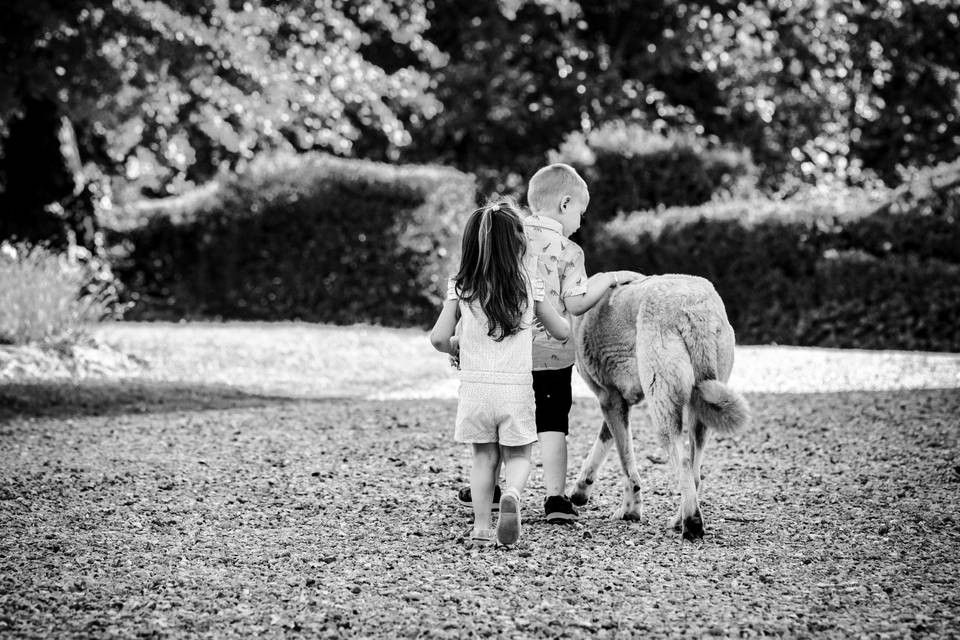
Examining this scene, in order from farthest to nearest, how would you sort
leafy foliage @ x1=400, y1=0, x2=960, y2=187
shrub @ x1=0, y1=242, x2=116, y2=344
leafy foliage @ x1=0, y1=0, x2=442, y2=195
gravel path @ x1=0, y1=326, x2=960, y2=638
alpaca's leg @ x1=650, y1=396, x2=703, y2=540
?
leafy foliage @ x1=400, y1=0, x2=960, y2=187 < leafy foliage @ x1=0, y1=0, x2=442, y2=195 < shrub @ x1=0, y1=242, x2=116, y2=344 < alpaca's leg @ x1=650, y1=396, x2=703, y2=540 < gravel path @ x1=0, y1=326, x2=960, y2=638

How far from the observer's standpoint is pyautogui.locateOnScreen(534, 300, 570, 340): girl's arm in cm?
476

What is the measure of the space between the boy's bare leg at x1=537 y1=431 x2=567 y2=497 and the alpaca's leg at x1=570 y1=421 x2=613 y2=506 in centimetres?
39

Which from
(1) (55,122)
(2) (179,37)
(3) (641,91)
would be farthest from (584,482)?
(3) (641,91)

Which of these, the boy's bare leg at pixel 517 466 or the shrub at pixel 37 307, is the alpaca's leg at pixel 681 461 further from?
the shrub at pixel 37 307

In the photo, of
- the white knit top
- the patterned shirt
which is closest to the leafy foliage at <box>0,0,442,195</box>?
the patterned shirt

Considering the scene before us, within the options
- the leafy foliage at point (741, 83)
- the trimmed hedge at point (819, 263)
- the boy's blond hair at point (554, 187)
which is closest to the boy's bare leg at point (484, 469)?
the boy's blond hair at point (554, 187)

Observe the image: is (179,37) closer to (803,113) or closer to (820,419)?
(820,419)

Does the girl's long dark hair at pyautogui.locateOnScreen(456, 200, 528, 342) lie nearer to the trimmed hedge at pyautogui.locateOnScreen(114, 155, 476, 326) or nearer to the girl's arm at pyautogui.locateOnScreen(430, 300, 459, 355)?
the girl's arm at pyautogui.locateOnScreen(430, 300, 459, 355)

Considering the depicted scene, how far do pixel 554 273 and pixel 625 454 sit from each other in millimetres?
919

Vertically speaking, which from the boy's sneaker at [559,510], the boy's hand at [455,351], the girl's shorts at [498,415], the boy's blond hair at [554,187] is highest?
the boy's blond hair at [554,187]

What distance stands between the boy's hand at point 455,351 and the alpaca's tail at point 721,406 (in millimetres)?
1054

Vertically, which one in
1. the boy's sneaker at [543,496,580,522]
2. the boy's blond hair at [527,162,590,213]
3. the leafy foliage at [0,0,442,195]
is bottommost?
the boy's sneaker at [543,496,580,522]

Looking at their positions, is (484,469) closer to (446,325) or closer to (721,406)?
(446,325)

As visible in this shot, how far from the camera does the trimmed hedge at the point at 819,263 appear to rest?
42.1ft
